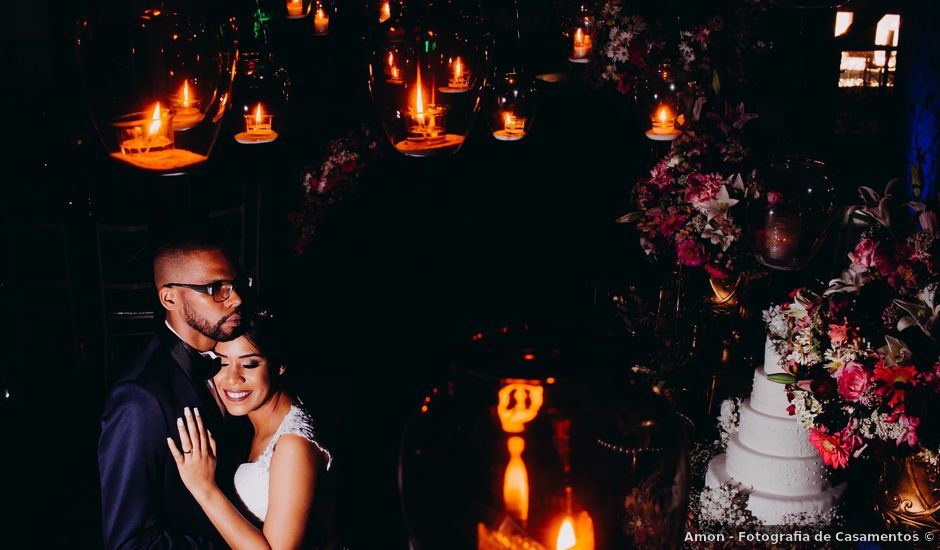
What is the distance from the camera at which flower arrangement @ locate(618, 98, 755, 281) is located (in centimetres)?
307

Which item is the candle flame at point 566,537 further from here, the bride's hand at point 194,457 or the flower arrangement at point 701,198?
the flower arrangement at point 701,198

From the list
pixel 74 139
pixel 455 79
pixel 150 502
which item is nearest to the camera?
pixel 455 79

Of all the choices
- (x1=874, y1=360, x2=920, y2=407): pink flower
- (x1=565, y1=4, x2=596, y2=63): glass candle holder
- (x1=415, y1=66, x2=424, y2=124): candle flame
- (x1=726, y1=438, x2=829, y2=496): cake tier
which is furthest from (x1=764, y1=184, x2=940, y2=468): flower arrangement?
(x1=565, y1=4, x2=596, y2=63): glass candle holder

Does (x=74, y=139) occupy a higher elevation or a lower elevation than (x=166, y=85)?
lower

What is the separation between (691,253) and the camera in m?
3.14

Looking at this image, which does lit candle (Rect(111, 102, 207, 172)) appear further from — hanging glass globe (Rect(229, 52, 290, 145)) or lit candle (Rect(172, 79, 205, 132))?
hanging glass globe (Rect(229, 52, 290, 145))

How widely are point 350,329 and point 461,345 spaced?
178 inches

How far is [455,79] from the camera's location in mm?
1433

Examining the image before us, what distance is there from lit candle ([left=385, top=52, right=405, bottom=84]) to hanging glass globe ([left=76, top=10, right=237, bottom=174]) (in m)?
0.24

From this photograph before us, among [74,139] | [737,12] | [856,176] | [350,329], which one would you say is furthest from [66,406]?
[856,176]

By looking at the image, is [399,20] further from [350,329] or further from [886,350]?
[350,329]

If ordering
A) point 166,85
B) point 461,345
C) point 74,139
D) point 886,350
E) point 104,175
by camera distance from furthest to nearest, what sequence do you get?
point 74,139 → point 104,175 → point 886,350 → point 166,85 → point 461,345

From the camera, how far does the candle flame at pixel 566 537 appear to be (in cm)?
73

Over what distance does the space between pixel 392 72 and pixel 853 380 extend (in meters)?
1.55
